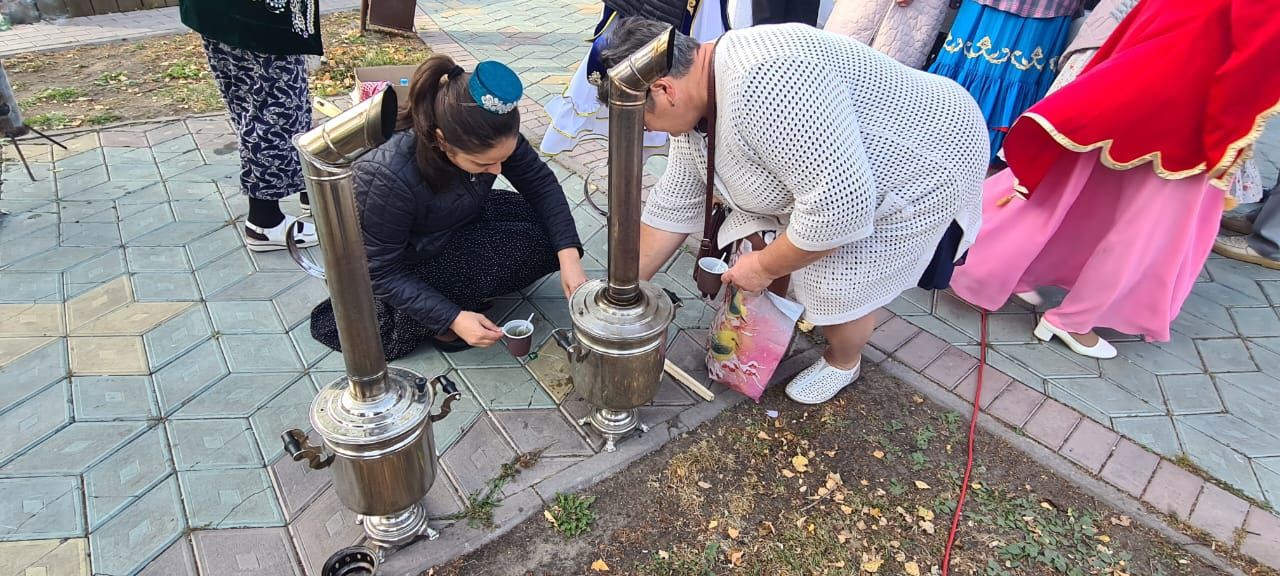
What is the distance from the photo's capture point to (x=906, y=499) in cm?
241

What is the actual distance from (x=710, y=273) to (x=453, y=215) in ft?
3.24

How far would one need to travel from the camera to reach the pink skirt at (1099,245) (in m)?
2.82

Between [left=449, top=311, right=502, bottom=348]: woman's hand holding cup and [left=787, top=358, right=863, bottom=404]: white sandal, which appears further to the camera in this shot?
[left=787, top=358, right=863, bottom=404]: white sandal

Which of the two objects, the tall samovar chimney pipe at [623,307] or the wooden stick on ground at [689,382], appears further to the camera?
the wooden stick on ground at [689,382]

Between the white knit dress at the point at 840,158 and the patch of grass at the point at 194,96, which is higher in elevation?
the white knit dress at the point at 840,158

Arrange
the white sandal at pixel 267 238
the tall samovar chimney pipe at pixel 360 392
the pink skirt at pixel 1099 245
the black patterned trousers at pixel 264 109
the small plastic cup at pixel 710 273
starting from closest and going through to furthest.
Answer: the tall samovar chimney pipe at pixel 360 392, the small plastic cup at pixel 710 273, the pink skirt at pixel 1099 245, the black patterned trousers at pixel 264 109, the white sandal at pixel 267 238

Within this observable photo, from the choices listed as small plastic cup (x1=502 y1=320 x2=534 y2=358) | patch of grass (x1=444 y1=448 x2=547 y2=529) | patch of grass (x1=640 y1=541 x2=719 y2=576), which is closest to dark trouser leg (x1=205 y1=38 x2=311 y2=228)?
small plastic cup (x1=502 y1=320 x2=534 y2=358)

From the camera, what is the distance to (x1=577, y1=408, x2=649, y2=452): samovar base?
243 cm

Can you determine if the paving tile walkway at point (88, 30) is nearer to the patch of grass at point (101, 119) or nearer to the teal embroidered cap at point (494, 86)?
the patch of grass at point (101, 119)

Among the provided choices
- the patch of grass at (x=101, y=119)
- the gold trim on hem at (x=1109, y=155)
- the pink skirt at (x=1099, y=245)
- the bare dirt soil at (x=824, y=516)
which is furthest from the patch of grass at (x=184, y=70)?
the gold trim on hem at (x=1109, y=155)

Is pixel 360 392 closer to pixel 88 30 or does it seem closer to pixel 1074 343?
pixel 1074 343

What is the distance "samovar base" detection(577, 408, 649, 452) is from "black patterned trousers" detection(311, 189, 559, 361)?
0.72m

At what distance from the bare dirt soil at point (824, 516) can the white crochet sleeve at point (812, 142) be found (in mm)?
957

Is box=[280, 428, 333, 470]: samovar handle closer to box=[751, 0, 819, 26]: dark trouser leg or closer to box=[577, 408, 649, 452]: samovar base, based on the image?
box=[577, 408, 649, 452]: samovar base
